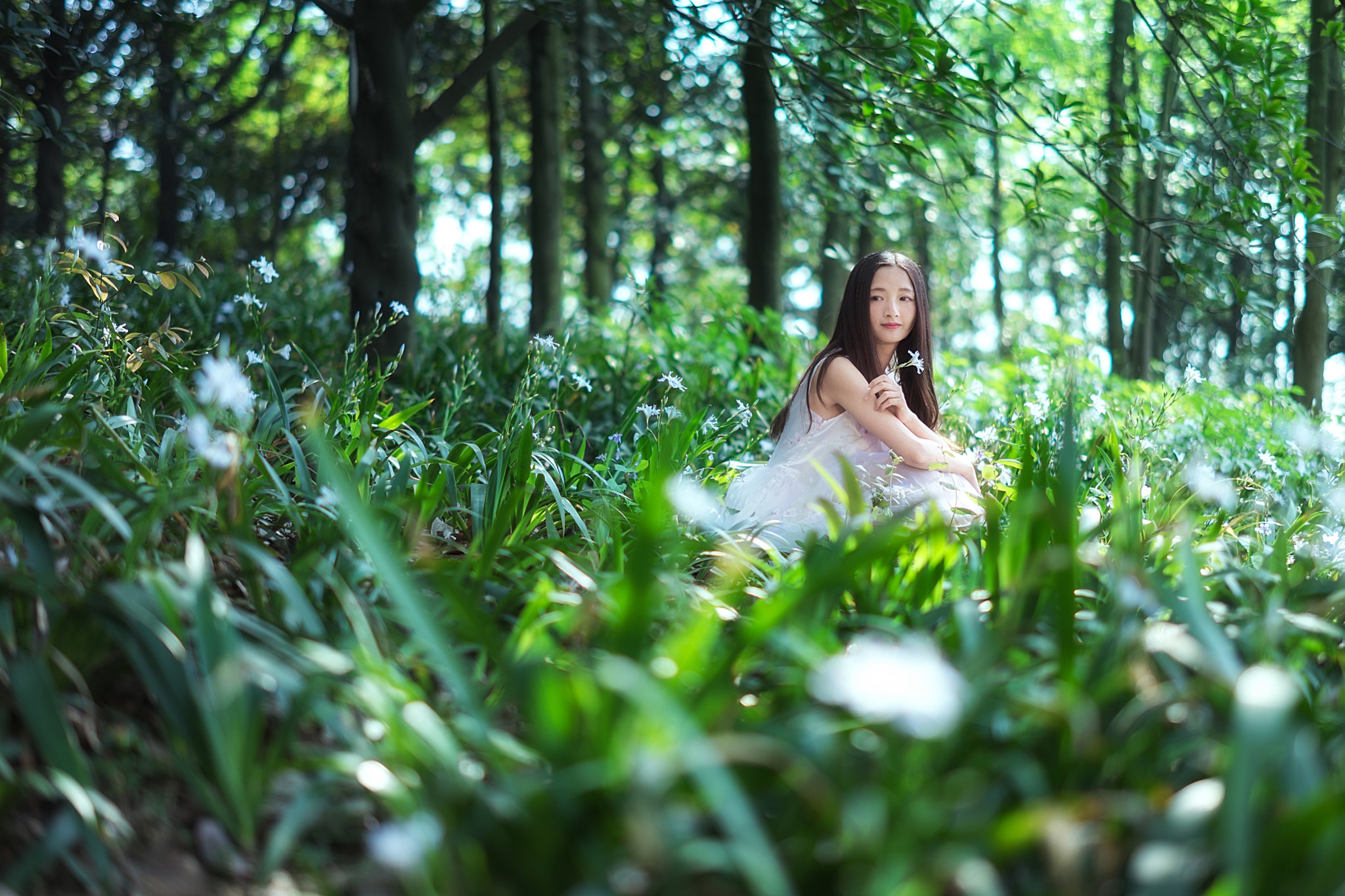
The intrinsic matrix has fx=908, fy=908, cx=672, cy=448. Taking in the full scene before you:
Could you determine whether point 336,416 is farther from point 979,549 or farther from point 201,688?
point 979,549

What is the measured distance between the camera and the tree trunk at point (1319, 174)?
5262 millimetres

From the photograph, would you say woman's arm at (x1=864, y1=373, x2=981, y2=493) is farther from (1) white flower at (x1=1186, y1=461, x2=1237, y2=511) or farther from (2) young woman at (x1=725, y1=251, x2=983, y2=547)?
(1) white flower at (x1=1186, y1=461, x2=1237, y2=511)

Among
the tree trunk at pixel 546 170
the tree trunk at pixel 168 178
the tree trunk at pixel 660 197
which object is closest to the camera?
the tree trunk at pixel 546 170

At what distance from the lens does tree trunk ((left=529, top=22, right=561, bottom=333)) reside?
6578 millimetres

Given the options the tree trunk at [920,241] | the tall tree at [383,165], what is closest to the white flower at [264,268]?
the tall tree at [383,165]

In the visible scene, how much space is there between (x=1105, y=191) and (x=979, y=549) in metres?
2.14

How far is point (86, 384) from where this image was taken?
8.00 ft

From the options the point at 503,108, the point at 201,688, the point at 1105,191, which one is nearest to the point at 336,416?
the point at 201,688

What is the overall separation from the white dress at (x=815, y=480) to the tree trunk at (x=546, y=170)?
3350 mm

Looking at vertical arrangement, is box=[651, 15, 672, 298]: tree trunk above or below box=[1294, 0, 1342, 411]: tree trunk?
above

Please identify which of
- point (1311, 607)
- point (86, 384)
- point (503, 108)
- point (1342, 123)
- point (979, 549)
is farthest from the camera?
point (503, 108)

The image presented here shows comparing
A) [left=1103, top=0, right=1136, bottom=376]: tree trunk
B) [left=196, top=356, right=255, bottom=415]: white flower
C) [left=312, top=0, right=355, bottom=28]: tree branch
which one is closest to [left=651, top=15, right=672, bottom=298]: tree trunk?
[left=1103, top=0, right=1136, bottom=376]: tree trunk

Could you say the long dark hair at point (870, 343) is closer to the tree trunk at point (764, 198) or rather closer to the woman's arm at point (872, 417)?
the woman's arm at point (872, 417)

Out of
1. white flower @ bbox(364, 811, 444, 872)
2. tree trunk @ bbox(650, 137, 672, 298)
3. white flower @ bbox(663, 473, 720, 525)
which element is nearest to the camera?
white flower @ bbox(364, 811, 444, 872)
